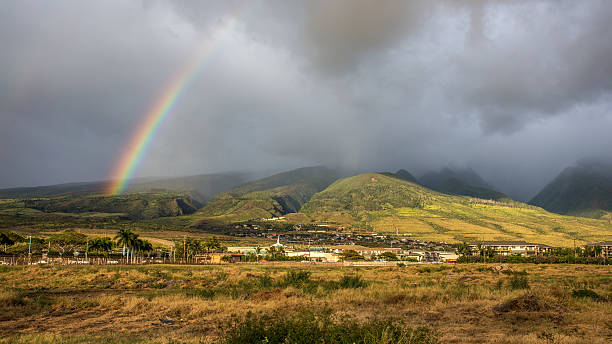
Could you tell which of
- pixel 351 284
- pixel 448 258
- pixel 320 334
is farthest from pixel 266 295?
pixel 448 258

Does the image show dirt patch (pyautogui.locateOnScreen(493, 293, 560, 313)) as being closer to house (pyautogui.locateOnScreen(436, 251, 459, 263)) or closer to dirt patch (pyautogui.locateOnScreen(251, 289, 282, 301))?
dirt patch (pyautogui.locateOnScreen(251, 289, 282, 301))

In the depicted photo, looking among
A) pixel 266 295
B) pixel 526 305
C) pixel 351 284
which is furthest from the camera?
pixel 351 284

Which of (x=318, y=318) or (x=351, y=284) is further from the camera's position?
(x=351, y=284)

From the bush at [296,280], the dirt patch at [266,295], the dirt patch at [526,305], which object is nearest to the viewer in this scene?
the dirt patch at [526,305]

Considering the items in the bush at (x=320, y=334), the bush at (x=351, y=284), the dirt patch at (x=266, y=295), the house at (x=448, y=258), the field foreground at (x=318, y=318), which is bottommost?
the house at (x=448, y=258)

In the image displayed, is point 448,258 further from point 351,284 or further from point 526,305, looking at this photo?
point 526,305

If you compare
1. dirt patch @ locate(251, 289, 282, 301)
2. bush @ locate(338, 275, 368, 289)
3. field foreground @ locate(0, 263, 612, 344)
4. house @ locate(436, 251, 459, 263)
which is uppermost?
field foreground @ locate(0, 263, 612, 344)

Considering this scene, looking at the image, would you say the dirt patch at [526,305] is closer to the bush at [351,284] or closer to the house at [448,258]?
the bush at [351,284]

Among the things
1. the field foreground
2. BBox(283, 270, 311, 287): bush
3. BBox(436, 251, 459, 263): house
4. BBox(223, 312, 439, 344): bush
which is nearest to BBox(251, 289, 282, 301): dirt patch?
the field foreground

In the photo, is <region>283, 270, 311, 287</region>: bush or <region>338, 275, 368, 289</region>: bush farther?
<region>283, 270, 311, 287</region>: bush

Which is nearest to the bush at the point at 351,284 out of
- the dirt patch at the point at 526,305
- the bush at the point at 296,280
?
the bush at the point at 296,280

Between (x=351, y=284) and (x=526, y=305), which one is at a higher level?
(x=526, y=305)

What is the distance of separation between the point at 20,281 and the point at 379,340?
4342 cm

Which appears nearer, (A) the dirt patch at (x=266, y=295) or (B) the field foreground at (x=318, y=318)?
(B) the field foreground at (x=318, y=318)
